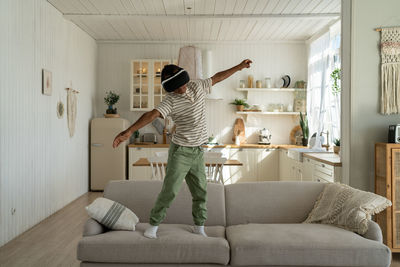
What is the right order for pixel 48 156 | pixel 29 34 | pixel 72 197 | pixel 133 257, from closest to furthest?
pixel 133 257, pixel 29 34, pixel 48 156, pixel 72 197

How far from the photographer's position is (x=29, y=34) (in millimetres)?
4316

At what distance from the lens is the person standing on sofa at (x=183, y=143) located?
2438 millimetres

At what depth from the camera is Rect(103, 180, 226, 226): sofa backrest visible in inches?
115

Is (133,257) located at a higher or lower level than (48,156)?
lower

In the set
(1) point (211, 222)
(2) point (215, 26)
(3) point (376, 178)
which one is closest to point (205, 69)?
(2) point (215, 26)

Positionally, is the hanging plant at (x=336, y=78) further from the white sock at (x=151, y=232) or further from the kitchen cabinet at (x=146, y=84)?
the white sock at (x=151, y=232)

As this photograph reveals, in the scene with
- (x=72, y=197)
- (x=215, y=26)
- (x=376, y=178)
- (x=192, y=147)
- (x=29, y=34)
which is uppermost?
(x=215, y=26)

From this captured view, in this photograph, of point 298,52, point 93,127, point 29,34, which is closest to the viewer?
point 29,34

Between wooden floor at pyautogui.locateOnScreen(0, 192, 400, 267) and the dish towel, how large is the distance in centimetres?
141

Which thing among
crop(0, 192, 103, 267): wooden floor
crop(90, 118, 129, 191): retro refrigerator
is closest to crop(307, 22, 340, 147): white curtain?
crop(90, 118, 129, 191): retro refrigerator

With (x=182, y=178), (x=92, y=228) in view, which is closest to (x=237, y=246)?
(x=182, y=178)

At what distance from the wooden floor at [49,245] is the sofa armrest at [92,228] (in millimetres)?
849

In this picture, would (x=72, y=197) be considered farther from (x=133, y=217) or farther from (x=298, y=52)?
(x=298, y=52)

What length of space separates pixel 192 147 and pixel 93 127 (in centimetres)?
461
